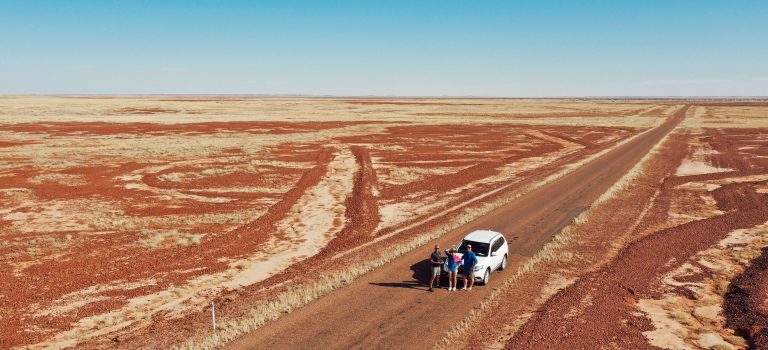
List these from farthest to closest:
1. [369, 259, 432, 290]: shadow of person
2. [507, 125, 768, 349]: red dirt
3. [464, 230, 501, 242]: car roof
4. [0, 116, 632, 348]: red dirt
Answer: [464, 230, 501, 242]: car roof → [369, 259, 432, 290]: shadow of person → [0, 116, 632, 348]: red dirt → [507, 125, 768, 349]: red dirt

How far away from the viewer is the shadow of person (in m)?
19.4

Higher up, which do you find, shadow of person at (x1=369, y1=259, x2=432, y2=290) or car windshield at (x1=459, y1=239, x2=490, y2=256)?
car windshield at (x1=459, y1=239, x2=490, y2=256)

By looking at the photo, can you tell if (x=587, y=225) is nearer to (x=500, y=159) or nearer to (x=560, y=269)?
(x=560, y=269)

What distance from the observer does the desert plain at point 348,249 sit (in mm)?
16078

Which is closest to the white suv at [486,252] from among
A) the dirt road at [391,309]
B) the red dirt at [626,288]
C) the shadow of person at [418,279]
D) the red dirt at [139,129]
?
the dirt road at [391,309]

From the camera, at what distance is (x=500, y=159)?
57.0 metres

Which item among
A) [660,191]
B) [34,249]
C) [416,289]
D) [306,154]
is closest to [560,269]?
[416,289]

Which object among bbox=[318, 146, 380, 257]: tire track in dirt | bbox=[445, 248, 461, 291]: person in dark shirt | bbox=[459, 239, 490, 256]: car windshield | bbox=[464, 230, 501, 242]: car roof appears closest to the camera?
bbox=[445, 248, 461, 291]: person in dark shirt

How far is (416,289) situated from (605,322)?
22.2 feet

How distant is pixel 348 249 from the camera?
970 inches

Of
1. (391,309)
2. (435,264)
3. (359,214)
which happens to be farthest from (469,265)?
(359,214)

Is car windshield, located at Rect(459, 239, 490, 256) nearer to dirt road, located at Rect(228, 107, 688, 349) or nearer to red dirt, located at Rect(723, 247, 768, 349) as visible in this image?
dirt road, located at Rect(228, 107, 688, 349)

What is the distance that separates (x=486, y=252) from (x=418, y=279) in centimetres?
303

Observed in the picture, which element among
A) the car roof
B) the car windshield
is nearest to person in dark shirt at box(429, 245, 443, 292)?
the car windshield
